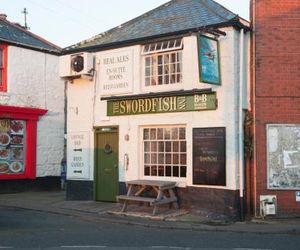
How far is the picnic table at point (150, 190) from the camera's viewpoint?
1260cm

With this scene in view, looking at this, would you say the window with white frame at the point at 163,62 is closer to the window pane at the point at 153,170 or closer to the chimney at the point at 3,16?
the window pane at the point at 153,170

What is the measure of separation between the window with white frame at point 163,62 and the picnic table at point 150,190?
291 centimetres

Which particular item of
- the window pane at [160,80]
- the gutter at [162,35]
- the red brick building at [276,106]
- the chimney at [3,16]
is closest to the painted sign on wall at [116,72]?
the gutter at [162,35]

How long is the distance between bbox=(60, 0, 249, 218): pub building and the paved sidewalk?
1.82 feet

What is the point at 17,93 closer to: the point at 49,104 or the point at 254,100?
the point at 49,104

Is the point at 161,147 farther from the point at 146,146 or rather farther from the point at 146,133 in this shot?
the point at 146,133

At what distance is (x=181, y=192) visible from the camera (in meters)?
13.3

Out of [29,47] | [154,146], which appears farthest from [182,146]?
[29,47]

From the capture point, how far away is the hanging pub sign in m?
12.9

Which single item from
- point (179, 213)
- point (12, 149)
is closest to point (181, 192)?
point (179, 213)

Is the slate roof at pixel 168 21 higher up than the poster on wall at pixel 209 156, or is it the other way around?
the slate roof at pixel 168 21

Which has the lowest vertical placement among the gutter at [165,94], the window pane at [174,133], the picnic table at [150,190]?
the picnic table at [150,190]

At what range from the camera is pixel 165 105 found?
13641 mm

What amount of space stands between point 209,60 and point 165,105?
2.06 meters
